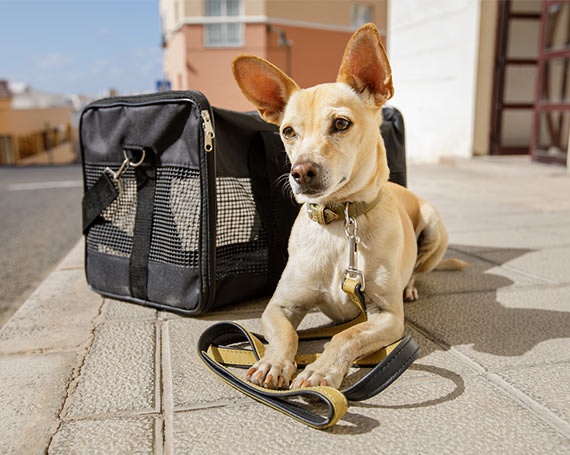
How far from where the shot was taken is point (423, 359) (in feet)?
5.89

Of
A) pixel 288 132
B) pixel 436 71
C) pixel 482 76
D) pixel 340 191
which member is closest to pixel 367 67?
pixel 288 132

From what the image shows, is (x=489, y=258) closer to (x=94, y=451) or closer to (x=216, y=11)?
(x=94, y=451)

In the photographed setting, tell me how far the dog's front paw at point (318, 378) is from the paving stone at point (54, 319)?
94cm

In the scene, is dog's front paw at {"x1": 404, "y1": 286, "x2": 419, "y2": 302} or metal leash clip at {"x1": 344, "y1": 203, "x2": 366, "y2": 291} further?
dog's front paw at {"x1": 404, "y1": 286, "x2": 419, "y2": 302}

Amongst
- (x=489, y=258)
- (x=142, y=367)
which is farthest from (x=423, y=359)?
(x=489, y=258)

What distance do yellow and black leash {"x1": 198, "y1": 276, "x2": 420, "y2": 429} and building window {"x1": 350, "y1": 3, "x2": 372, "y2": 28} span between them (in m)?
A: 25.0

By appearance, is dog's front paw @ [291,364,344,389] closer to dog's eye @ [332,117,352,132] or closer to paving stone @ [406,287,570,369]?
paving stone @ [406,287,570,369]

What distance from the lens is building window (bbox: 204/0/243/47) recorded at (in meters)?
21.9

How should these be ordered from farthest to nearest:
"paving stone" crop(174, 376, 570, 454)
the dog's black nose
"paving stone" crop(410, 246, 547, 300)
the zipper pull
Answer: "paving stone" crop(410, 246, 547, 300) < the zipper pull < the dog's black nose < "paving stone" crop(174, 376, 570, 454)

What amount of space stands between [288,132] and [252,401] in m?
0.98

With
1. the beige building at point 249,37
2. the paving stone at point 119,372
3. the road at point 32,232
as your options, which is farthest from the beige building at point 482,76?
the beige building at point 249,37

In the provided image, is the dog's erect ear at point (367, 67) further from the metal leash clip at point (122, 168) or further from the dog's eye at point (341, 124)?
the metal leash clip at point (122, 168)

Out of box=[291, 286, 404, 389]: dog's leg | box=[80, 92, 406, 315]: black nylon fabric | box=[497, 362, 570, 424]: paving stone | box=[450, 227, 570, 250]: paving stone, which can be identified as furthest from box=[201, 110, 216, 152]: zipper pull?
box=[450, 227, 570, 250]: paving stone

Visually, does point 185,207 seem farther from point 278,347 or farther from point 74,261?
point 74,261
